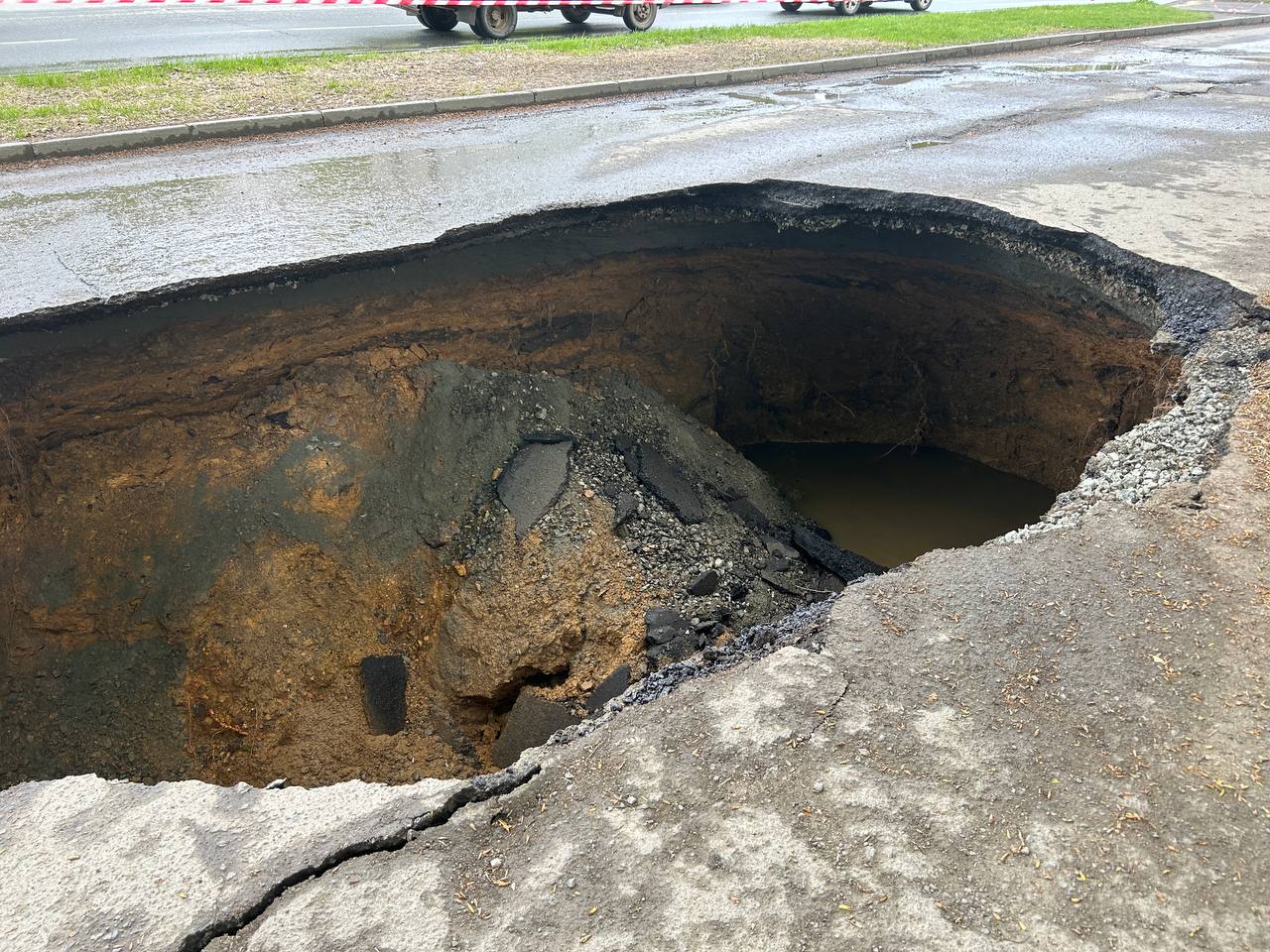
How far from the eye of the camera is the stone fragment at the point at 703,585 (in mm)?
6168

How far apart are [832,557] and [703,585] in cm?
148

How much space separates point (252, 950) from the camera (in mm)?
2061

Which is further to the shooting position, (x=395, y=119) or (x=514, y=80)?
(x=514, y=80)

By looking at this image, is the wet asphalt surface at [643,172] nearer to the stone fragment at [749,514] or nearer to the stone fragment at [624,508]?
the stone fragment at [624,508]

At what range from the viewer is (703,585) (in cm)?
618

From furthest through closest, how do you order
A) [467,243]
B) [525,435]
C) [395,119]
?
1. [395,119]
2. [525,435]
3. [467,243]

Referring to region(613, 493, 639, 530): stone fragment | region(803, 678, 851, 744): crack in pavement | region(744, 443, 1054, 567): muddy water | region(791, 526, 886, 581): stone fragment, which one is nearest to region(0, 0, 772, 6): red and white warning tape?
region(744, 443, 1054, 567): muddy water

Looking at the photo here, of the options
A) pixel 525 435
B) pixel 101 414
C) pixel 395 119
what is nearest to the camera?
pixel 101 414

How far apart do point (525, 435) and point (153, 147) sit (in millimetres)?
4907

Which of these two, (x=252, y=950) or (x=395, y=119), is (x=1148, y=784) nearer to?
(x=252, y=950)

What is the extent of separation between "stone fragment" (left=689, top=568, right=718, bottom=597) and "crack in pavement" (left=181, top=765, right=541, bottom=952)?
371 cm

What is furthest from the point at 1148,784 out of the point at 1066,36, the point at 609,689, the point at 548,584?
the point at 1066,36

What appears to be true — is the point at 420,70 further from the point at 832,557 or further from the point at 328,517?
the point at 832,557

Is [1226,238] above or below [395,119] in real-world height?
below
